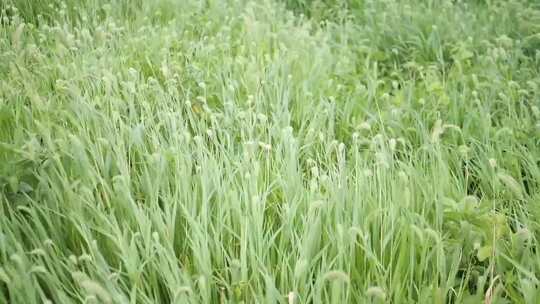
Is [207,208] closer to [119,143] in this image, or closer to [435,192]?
[119,143]

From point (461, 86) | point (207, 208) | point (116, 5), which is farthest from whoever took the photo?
point (116, 5)

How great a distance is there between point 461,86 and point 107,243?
2.36m

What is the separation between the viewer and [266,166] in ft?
7.97

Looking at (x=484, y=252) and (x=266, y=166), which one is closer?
(x=484, y=252)

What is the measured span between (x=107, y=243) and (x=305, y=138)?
3.60 ft

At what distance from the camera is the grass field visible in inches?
74.0

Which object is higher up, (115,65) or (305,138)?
(115,65)

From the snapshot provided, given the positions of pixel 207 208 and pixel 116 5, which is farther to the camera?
pixel 116 5

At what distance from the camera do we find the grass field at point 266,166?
1.88 m

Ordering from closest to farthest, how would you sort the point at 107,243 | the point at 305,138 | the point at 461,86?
1. the point at 107,243
2. the point at 305,138
3. the point at 461,86

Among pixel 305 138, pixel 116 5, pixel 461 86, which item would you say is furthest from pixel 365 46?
pixel 116 5

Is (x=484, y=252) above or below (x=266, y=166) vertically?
below

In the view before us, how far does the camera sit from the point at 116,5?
447 cm

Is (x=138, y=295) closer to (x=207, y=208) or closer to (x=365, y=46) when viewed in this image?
(x=207, y=208)
